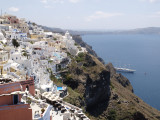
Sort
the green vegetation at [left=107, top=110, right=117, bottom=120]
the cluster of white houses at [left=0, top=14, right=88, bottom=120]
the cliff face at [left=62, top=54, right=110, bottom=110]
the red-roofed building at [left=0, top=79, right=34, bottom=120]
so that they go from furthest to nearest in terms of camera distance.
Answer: the green vegetation at [left=107, top=110, right=117, bottom=120] → the cliff face at [left=62, top=54, right=110, bottom=110] → the cluster of white houses at [left=0, top=14, right=88, bottom=120] → the red-roofed building at [left=0, top=79, right=34, bottom=120]

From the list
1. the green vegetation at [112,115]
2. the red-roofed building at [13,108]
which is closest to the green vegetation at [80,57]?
the green vegetation at [112,115]

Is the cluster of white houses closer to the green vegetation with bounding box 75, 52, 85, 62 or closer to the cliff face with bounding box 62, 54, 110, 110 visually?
the green vegetation with bounding box 75, 52, 85, 62

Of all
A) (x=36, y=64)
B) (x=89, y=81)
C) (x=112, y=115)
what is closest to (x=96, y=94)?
(x=89, y=81)

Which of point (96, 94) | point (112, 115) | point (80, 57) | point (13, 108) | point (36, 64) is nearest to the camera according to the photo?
point (13, 108)

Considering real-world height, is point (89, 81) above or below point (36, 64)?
below

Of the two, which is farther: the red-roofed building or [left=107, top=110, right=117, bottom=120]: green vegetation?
[left=107, top=110, right=117, bottom=120]: green vegetation

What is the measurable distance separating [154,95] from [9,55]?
148 feet

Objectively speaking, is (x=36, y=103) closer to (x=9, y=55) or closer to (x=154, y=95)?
(x=9, y=55)

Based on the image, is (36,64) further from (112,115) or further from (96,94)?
(112,115)

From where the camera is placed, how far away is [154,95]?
5894 cm

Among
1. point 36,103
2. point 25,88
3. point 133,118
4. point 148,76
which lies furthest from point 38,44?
point 148,76

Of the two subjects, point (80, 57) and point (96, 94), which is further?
point (80, 57)

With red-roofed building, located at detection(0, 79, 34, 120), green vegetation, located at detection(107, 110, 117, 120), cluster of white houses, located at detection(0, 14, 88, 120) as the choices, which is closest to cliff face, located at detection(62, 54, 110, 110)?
cluster of white houses, located at detection(0, 14, 88, 120)

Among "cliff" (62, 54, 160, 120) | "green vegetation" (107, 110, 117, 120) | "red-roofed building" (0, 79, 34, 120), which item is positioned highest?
"red-roofed building" (0, 79, 34, 120)
